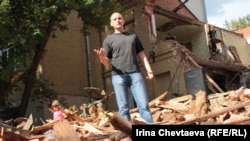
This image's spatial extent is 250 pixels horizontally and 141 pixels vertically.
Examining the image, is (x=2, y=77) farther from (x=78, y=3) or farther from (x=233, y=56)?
(x=233, y=56)

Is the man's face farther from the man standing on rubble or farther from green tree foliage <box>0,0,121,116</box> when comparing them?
green tree foliage <box>0,0,121,116</box>

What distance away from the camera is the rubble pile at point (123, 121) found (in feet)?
13.9

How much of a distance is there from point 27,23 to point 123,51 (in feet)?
25.7

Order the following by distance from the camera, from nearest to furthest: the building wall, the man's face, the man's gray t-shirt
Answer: the man's face, the man's gray t-shirt, the building wall

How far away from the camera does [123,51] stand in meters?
5.86

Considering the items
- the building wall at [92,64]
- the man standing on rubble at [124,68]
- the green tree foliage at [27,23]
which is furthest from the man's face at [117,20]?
the building wall at [92,64]

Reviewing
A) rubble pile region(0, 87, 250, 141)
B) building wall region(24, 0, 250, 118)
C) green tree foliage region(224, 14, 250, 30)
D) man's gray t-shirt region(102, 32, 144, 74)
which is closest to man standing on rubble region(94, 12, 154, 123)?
man's gray t-shirt region(102, 32, 144, 74)

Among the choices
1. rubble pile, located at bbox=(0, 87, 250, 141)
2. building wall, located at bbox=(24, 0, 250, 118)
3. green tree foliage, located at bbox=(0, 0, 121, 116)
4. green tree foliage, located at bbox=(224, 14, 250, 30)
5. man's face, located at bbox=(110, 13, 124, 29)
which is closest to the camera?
rubble pile, located at bbox=(0, 87, 250, 141)

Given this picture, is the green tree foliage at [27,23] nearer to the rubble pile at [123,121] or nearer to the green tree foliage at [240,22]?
the rubble pile at [123,121]

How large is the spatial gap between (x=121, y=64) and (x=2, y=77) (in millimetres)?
7547

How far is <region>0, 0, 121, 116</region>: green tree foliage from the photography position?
12375mm

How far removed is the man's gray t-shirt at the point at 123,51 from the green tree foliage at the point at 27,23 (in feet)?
22.0

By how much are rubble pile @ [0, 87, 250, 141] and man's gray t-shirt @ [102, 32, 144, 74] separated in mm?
824

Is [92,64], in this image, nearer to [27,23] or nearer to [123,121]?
[27,23]
